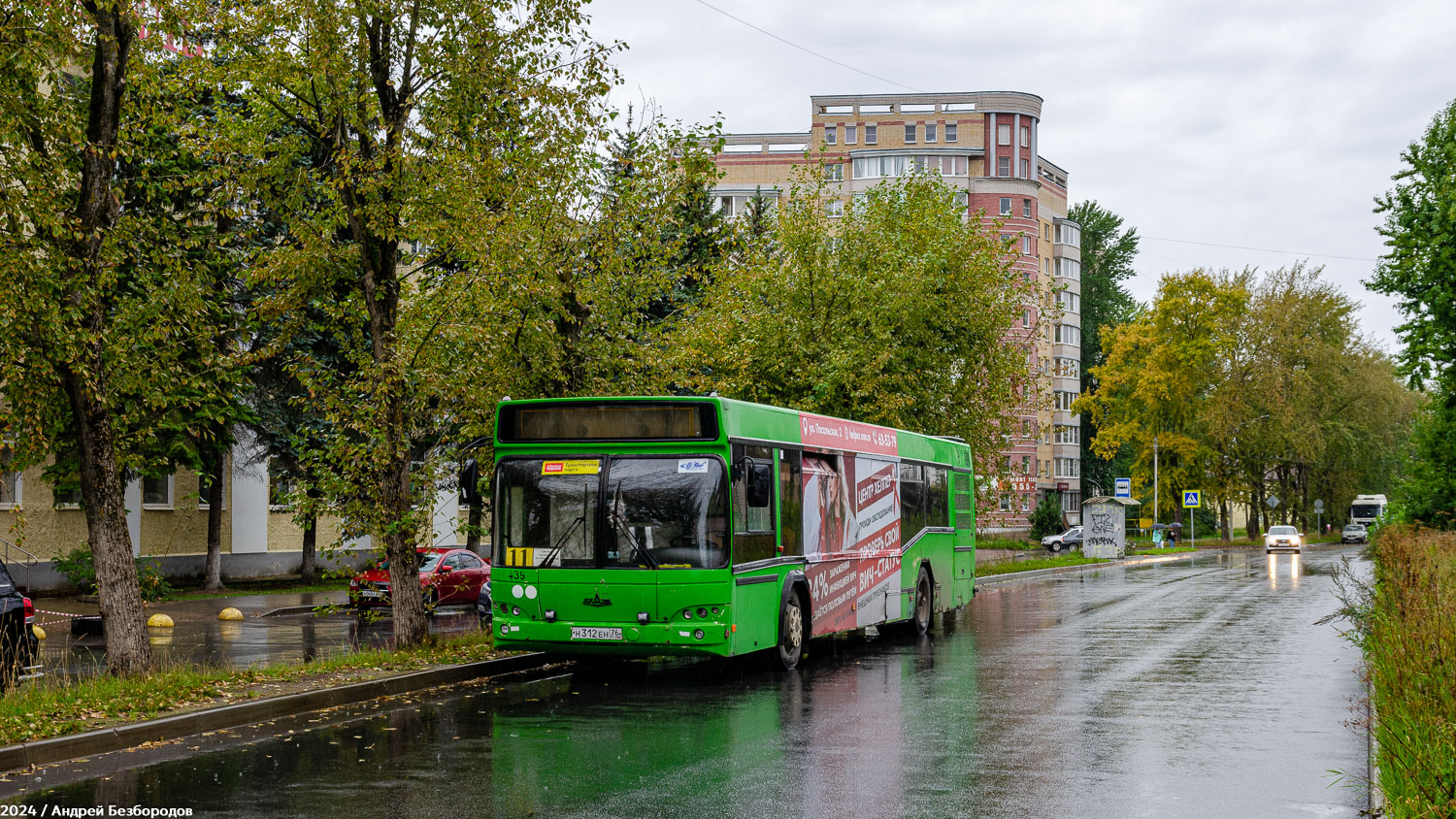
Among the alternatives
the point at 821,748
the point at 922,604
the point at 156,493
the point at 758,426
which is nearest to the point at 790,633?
the point at 758,426

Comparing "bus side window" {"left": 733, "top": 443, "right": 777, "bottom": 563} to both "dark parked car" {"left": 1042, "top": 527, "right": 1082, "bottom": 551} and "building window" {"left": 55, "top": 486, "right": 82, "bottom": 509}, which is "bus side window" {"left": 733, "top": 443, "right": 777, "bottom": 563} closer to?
"building window" {"left": 55, "top": 486, "right": 82, "bottom": 509}

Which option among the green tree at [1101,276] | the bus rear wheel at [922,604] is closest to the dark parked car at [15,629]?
the bus rear wheel at [922,604]

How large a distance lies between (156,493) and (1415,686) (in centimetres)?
3491

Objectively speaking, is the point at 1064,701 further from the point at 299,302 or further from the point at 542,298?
the point at 299,302

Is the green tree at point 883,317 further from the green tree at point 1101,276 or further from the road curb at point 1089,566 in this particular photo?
the green tree at point 1101,276

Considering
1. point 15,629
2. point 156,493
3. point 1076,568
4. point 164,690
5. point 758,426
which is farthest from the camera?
point 1076,568

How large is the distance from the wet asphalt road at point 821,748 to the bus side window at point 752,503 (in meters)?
1.44

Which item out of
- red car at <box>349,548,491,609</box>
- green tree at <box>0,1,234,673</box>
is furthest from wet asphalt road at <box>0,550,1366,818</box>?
red car at <box>349,548,491,609</box>

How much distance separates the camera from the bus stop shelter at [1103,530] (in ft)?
191

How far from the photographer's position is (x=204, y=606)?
2930 centimetres

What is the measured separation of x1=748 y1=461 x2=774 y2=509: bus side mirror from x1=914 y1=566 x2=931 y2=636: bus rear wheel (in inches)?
260

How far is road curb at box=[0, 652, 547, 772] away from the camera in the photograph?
996 cm

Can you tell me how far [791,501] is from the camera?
16844 millimetres

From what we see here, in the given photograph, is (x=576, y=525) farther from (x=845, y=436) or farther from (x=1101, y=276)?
(x=1101, y=276)
